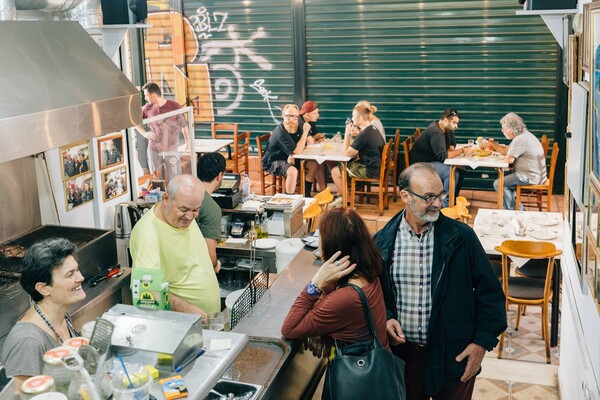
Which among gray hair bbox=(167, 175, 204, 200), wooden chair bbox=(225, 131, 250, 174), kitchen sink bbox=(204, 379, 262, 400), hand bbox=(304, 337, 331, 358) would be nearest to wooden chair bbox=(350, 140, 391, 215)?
wooden chair bbox=(225, 131, 250, 174)

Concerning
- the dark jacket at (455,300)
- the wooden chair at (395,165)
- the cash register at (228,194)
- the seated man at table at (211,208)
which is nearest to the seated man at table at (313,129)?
the wooden chair at (395,165)

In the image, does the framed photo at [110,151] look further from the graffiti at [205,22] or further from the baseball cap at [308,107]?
the graffiti at [205,22]

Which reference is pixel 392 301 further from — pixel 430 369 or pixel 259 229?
pixel 259 229

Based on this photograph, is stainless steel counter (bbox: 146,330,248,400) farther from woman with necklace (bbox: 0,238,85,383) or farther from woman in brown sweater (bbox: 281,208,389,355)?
woman with necklace (bbox: 0,238,85,383)

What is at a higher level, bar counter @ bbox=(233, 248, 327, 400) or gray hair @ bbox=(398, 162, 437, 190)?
gray hair @ bbox=(398, 162, 437, 190)

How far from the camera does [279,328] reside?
3682 millimetres

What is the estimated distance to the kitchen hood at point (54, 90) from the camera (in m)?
2.78

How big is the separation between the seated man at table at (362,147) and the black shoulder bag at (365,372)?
245 inches

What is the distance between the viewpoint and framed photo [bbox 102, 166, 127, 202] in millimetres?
6211

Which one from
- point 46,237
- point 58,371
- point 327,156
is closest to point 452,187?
point 327,156

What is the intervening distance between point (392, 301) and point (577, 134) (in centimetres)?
130

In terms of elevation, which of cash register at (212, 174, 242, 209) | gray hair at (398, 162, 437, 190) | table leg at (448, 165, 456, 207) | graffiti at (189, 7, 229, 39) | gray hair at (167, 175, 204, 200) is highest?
graffiti at (189, 7, 229, 39)

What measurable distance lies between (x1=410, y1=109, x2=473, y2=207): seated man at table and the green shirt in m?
5.40

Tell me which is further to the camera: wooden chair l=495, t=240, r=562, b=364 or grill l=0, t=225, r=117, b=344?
wooden chair l=495, t=240, r=562, b=364
